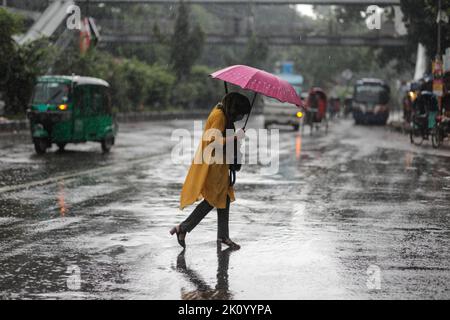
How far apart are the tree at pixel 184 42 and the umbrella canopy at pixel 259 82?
5629 centimetres

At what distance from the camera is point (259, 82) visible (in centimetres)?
917

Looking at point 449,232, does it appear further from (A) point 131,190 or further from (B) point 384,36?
(B) point 384,36

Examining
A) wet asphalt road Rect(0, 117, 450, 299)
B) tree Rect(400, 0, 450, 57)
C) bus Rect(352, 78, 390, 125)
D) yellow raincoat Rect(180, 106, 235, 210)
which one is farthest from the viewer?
bus Rect(352, 78, 390, 125)

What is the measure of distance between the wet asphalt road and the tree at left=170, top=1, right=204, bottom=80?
4658 centimetres

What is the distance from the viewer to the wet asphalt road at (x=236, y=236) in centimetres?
733

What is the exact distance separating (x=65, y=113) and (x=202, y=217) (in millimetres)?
14427

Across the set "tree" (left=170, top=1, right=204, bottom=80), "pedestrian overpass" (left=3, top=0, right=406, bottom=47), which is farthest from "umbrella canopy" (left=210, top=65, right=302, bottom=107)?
"tree" (left=170, top=1, right=204, bottom=80)

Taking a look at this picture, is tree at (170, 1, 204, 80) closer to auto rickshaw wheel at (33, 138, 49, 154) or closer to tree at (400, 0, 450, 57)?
tree at (400, 0, 450, 57)

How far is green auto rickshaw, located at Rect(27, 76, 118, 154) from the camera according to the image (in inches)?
907

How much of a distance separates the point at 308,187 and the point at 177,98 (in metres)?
49.7

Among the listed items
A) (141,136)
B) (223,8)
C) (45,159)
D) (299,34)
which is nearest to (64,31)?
(299,34)

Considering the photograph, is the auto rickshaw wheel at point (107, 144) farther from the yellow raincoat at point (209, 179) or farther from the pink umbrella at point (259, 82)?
the yellow raincoat at point (209, 179)

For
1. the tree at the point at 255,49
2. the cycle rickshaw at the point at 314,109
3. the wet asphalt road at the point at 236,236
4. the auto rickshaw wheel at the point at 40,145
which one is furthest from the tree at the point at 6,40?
the tree at the point at 255,49
